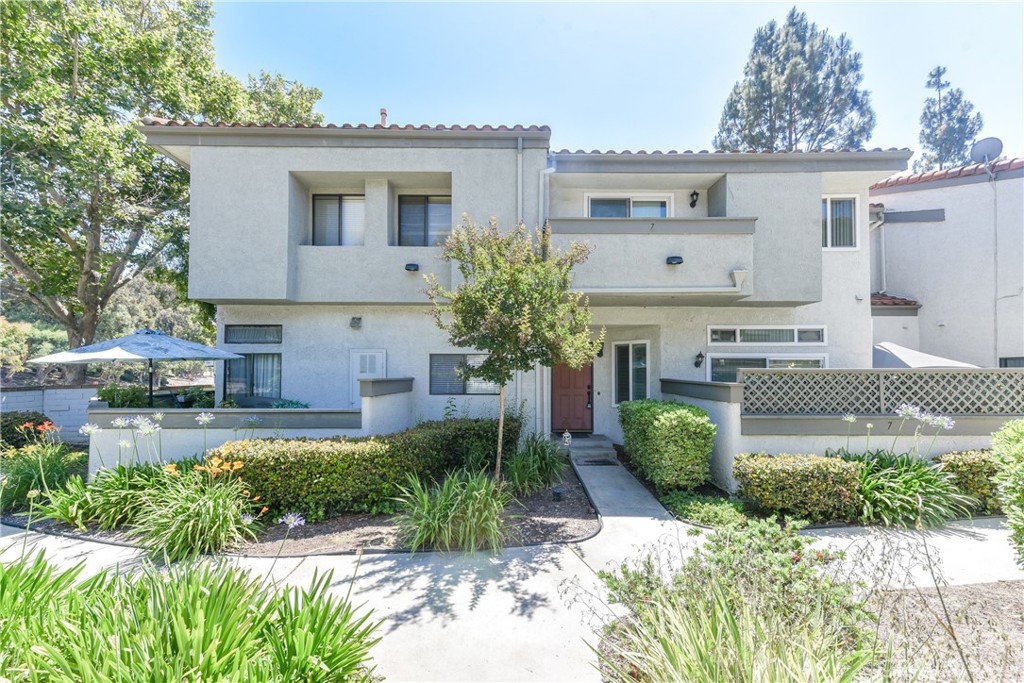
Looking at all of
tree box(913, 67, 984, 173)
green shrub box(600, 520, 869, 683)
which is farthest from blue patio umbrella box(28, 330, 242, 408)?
tree box(913, 67, 984, 173)

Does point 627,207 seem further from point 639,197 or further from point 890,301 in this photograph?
point 890,301

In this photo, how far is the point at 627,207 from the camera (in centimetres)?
1044

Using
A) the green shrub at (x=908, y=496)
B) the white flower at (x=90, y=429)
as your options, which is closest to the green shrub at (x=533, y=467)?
the green shrub at (x=908, y=496)

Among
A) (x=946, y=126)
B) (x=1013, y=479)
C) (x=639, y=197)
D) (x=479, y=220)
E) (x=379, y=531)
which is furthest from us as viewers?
(x=946, y=126)

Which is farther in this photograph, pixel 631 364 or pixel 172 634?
pixel 631 364

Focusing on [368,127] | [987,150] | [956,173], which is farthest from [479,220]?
[987,150]

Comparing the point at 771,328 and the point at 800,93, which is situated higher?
the point at 800,93

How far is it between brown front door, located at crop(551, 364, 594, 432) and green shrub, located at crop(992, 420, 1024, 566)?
7.94 metres

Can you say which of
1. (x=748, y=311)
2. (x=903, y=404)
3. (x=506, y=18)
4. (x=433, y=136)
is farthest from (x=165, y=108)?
(x=903, y=404)

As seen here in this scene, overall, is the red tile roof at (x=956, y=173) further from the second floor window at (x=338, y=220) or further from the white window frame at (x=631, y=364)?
the second floor window at (x=338, y=220)

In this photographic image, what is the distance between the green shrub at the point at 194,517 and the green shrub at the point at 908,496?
9.43 meters

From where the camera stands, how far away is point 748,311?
10.3 meters

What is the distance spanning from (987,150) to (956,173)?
1.26 m

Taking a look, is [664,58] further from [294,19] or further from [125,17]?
[125,17]
